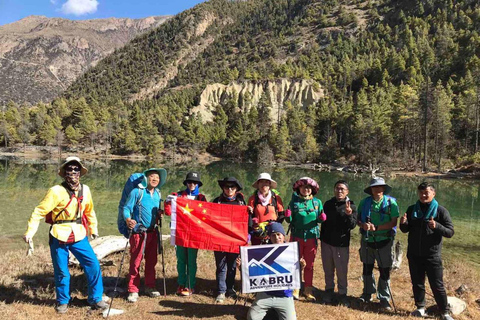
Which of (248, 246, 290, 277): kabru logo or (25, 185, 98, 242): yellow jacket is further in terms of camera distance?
(25, 185, 98, 242): yellow jacket

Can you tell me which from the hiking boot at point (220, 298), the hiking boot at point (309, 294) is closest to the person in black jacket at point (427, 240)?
the hiking boot at point (309, 294)

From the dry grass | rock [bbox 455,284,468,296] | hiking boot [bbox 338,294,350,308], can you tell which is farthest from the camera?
rock [bbox 455,284,468,296]

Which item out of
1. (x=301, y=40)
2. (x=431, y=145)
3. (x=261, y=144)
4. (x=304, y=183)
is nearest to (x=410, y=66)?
(x=431, y=145)

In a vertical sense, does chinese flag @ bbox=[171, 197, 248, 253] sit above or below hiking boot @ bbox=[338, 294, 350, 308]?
above

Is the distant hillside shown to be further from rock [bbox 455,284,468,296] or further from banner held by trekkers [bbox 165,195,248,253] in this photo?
banner held by trekkers [bbox 165,195,248,253]

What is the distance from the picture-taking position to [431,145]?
189 ft

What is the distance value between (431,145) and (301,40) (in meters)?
123

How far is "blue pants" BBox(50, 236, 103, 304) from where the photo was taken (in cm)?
504

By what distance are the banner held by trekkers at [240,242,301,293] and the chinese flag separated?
1202 millimetres

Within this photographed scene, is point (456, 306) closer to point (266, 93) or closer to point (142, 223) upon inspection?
point (142, 223)

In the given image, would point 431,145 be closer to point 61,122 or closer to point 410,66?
point 410,66

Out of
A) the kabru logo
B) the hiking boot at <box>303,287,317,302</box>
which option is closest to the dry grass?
the hiking boot at <box>303,287,317,302</box>

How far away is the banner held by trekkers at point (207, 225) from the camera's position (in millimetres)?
5859

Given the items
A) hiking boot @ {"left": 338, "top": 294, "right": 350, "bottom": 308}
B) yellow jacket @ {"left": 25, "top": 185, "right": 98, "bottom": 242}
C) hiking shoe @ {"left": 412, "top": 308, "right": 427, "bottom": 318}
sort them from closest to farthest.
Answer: yellow jacket @ {"left": 25, "top": 185, "right": 98, "bottom": 242}, hiking shoe @ {"left": 412, "top": 308, "right": 427, "bottom": 318}, hiking boot @ {"left": 338, "top": 294, "right": 350, "bottom": 308}
